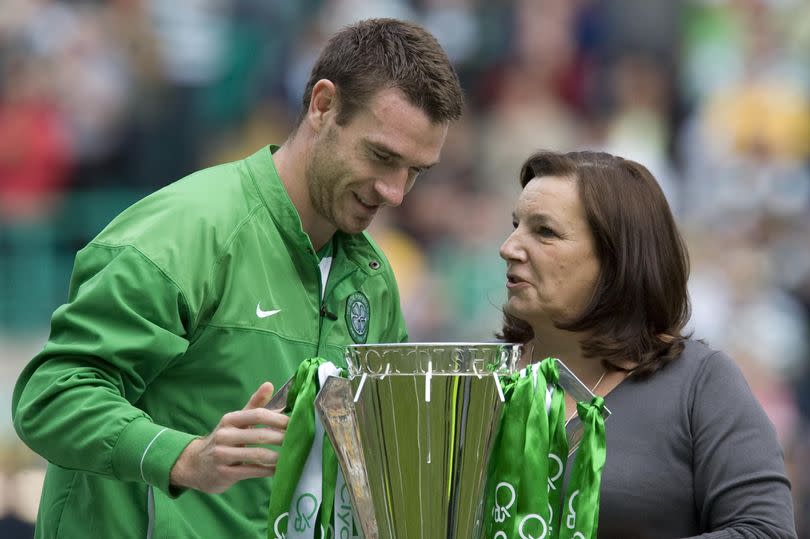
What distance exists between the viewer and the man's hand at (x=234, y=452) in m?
2.04

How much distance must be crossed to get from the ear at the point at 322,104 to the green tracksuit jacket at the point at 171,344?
13 cm

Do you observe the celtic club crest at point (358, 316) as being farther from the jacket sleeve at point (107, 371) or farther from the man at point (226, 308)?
the jacket sleeve at point (107, 371)

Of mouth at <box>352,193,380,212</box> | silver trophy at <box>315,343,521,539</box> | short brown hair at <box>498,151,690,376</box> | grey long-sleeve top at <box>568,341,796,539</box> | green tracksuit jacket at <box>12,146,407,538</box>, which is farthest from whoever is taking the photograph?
mouth at <box>352,193,380,212</box>

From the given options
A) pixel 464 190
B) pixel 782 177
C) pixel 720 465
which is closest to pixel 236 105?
pixel 464 190

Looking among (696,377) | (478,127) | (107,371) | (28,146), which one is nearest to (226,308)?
(107,371)

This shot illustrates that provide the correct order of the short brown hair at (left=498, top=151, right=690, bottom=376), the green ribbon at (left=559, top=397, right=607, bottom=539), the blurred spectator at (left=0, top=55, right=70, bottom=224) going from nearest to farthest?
the green ribbon at (left=559, top=397, right=607, bottom=539)
the short brown hair at (left=498, top=151, right=690, bottom=376)
the blurred spectator at (left=0, top=55, right=70, bottom=224)

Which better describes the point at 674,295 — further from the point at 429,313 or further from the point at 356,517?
the point at 429,313

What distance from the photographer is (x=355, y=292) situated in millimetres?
2842

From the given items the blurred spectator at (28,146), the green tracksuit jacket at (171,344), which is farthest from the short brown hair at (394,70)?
the blurred spectator at (28,146)

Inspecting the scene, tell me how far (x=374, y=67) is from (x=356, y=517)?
103 cm

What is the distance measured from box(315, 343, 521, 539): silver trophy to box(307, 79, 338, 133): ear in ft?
2.72

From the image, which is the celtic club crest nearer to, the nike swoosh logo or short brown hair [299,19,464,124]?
the nike swoosh logo

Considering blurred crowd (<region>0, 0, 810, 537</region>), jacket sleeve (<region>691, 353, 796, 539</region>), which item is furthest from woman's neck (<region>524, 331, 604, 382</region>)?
blurred crowd (<region>0, 0, 810, 537</region>)

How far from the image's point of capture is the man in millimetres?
2225
